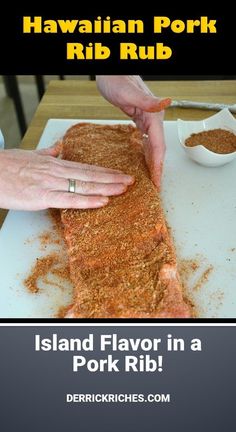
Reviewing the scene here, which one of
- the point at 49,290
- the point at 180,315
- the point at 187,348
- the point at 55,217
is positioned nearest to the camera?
Result: the point at 187,348

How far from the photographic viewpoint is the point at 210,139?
125 centimetres

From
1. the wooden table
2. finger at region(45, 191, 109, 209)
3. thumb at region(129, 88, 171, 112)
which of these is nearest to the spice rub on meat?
finger at region(45, 191, 109, 209)

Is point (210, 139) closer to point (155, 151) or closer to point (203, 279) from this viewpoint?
point (155, 151)

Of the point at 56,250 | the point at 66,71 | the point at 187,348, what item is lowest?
the point at 187,348

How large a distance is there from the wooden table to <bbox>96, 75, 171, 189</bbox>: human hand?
0.19 m

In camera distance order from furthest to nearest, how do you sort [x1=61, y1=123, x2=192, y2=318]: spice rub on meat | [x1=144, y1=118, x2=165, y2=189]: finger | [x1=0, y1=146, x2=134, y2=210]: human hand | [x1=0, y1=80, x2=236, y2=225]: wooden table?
[x1=0, y1=80, x2=236, y2=225]: wooden table < [x1=144, y1=118, x2=165, y2=189]: finger < [x1=0, y1=146, x2=134, y2=210]: human hand < [x1=61, y1=123, x2=192, y2=318]: spice rub on meat

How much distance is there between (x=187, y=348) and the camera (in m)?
0.70

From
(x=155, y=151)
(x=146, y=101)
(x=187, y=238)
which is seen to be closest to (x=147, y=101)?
(x=146, y=101)

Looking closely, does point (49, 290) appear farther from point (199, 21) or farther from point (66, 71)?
point (199, 21)

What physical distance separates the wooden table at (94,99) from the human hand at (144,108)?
0.19 metres

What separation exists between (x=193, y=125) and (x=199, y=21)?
485mm

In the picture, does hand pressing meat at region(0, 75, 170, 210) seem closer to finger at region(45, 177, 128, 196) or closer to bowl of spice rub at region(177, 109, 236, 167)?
finger at region(45, 177, 128, 196)

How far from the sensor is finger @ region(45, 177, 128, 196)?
3.44ft

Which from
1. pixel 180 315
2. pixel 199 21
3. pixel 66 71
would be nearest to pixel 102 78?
pixel 66 71
